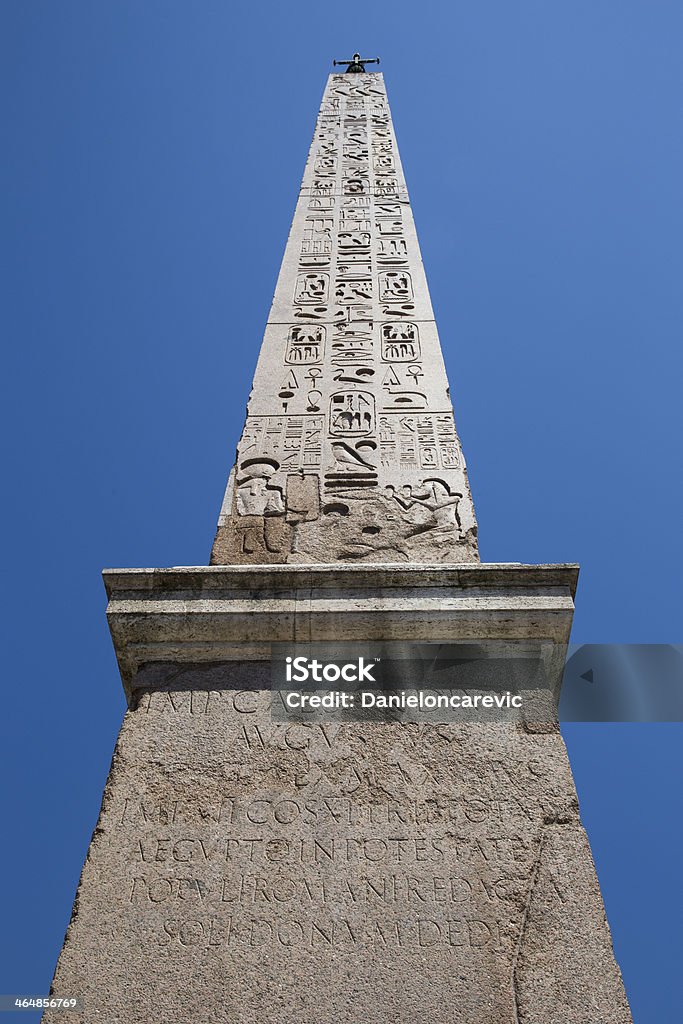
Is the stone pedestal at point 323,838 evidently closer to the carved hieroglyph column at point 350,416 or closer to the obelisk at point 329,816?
the obelisk at point 329,816

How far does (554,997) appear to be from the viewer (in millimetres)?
2350

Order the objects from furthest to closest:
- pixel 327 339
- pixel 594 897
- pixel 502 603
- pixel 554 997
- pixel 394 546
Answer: pixel 327 339
pixel 394 546
pixel 502 603
pixel 594 897
pixel 554 997

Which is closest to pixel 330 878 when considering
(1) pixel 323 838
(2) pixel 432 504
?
(1) pixel 323 838

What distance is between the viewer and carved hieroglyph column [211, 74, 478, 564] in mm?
3654

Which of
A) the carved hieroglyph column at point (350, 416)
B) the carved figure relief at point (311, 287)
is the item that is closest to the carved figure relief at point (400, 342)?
the carved hieroglyph column at point (350, 416)

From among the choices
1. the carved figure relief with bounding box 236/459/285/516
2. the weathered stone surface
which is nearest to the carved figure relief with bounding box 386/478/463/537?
the carved figure relief with bounding box 236/459/285/516

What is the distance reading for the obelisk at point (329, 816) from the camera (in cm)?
237

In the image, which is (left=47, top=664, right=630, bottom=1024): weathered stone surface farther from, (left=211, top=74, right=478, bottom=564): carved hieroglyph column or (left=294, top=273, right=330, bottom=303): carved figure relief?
(left=294, top=273, right=330, bottom=303): carved figure relief

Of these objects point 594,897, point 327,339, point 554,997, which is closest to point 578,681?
point 594,897

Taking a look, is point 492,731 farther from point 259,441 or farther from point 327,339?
point 327,339

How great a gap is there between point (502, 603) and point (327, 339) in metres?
2.20

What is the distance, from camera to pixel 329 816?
2701 mm

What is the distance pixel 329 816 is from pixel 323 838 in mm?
65

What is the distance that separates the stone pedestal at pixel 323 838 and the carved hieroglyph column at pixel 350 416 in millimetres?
477
